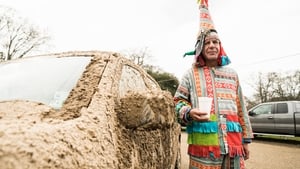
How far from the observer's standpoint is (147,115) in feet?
3.83

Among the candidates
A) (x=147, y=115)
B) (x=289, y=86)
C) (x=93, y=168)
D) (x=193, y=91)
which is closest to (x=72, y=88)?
(x=147, y=115)

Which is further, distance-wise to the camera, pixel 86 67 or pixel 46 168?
pixel 86 67

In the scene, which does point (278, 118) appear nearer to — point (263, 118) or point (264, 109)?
point (263, 118)

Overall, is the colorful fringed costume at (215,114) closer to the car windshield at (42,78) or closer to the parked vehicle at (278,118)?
the car windshield at (42,78)

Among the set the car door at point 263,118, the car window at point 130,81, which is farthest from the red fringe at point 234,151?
the car door at point 263,118

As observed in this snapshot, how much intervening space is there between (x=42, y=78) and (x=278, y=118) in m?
10.1

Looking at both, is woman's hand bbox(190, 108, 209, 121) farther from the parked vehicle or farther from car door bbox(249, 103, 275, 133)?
car door bbox(249, 103, 275, 133)

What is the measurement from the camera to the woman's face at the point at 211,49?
218 cm

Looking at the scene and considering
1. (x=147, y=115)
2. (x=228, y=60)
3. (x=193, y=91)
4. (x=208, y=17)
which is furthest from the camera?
(x=208, y=17)

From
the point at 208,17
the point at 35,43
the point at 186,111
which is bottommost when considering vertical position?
the point at 186,111

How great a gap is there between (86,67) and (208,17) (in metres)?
1.46

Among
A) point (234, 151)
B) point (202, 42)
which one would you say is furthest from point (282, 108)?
point (234, 151)

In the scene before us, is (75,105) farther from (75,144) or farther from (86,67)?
(86,67)

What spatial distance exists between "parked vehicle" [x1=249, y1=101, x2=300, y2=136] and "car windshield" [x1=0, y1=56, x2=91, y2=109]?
31.1 feet
